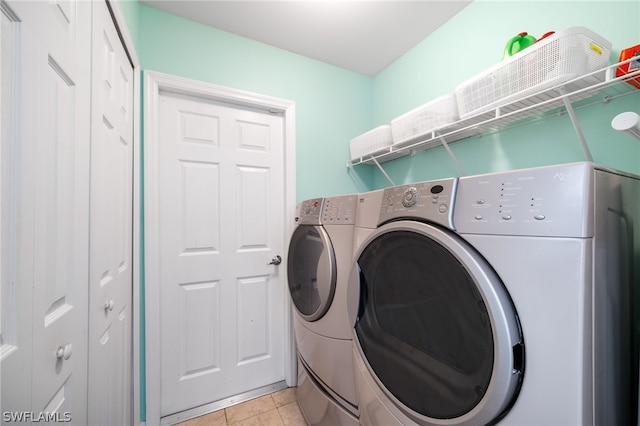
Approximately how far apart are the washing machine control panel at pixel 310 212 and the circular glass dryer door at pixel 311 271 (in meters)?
0.03

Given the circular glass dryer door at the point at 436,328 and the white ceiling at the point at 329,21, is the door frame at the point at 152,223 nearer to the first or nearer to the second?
the white ceiling at the point at 329,21

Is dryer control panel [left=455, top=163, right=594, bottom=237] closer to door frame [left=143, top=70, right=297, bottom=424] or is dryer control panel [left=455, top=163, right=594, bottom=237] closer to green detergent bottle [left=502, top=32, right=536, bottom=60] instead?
green detergent bottle [left=502, top=32, right=536, bottom=60]

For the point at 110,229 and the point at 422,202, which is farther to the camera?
the point at 110,229

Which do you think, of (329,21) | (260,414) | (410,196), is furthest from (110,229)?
(329,21)

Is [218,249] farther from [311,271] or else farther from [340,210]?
[340,210]

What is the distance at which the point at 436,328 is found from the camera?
2.27ft

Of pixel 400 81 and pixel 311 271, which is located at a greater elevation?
pixel 400 81

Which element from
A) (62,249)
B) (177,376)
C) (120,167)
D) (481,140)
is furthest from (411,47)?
(177,376)

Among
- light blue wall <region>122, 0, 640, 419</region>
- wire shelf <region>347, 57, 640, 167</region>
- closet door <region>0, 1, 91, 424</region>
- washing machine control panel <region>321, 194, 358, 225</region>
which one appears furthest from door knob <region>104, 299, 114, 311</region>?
wire shelf <region>347, 57, 640, 167</region>

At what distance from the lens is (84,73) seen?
0.75 m

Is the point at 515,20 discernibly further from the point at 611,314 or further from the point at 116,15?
the point at 116,15

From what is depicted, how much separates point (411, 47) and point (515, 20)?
0.69 meters

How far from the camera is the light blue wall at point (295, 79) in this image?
1.50 metres

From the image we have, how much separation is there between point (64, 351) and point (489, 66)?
82.0 inches
